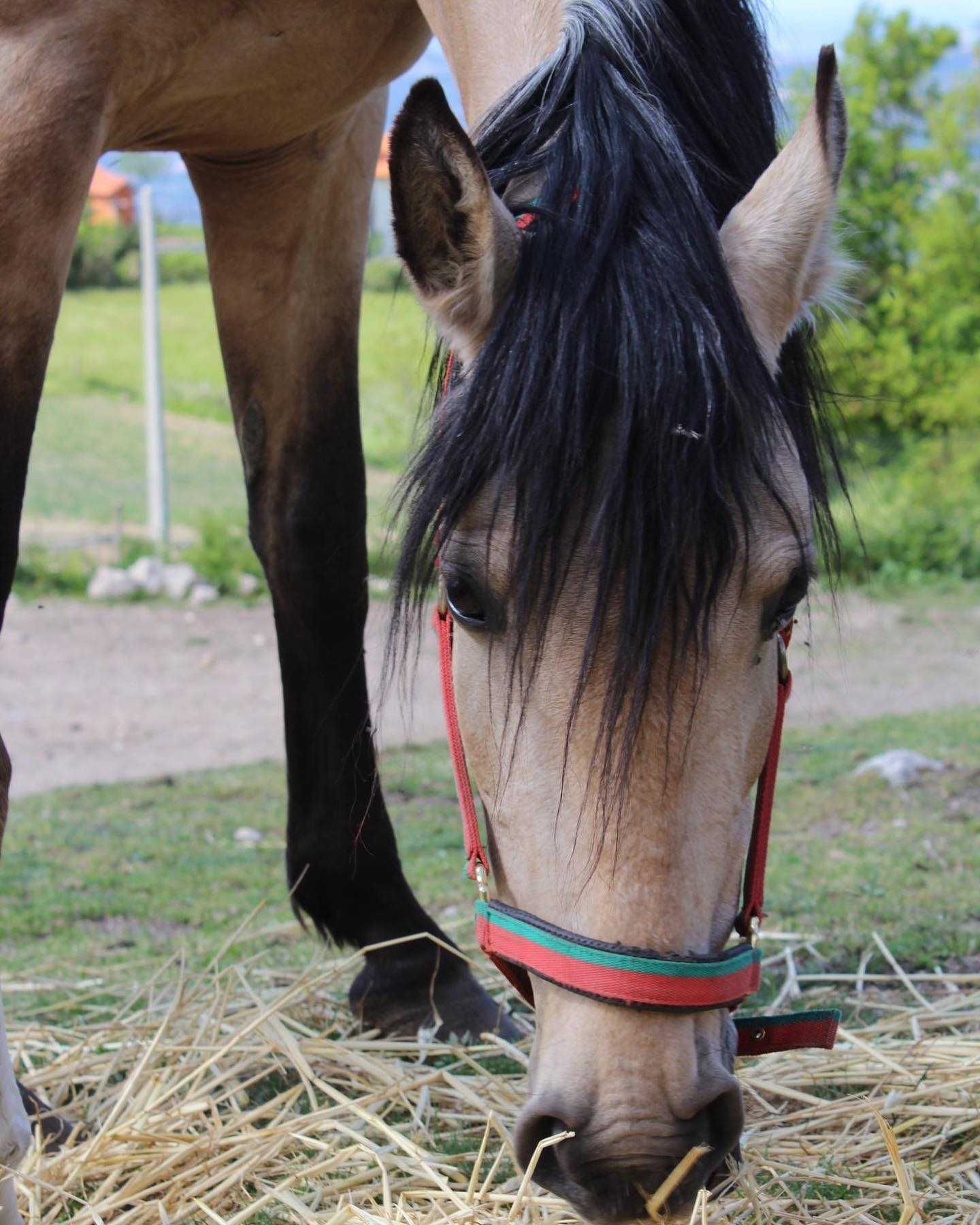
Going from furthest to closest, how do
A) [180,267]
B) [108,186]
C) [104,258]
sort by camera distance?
[180,267] < [104,258] < [108,186]

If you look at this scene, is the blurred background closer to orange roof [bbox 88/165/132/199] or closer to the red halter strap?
the red halter strap

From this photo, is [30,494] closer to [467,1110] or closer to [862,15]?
[862,15]

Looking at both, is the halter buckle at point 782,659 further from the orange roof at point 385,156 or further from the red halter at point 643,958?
the orange roof at point 385,156

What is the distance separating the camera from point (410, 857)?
451 centimetres

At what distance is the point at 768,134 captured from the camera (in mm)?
2098

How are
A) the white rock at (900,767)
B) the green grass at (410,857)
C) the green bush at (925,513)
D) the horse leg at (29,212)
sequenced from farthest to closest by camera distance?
the green bush at (925,513) < the white rock at (900,767) < the green grass at (410,857) < the horse leg at (29,212)

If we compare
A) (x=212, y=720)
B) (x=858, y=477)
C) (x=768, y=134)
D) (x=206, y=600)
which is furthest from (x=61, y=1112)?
(x=858, y=477)

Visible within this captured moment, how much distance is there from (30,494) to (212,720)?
4087 millimetres

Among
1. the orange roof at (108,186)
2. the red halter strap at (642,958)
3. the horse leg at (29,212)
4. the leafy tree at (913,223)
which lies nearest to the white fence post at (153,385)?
the leafy tree at (913,223)

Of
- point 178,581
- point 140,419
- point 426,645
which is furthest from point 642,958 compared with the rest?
point 140,419

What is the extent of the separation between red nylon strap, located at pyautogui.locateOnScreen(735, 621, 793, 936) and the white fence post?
7.38 meters

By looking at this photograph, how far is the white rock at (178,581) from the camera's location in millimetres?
8383

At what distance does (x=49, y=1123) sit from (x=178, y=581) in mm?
6257

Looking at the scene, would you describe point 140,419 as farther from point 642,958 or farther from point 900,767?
point 642,958
